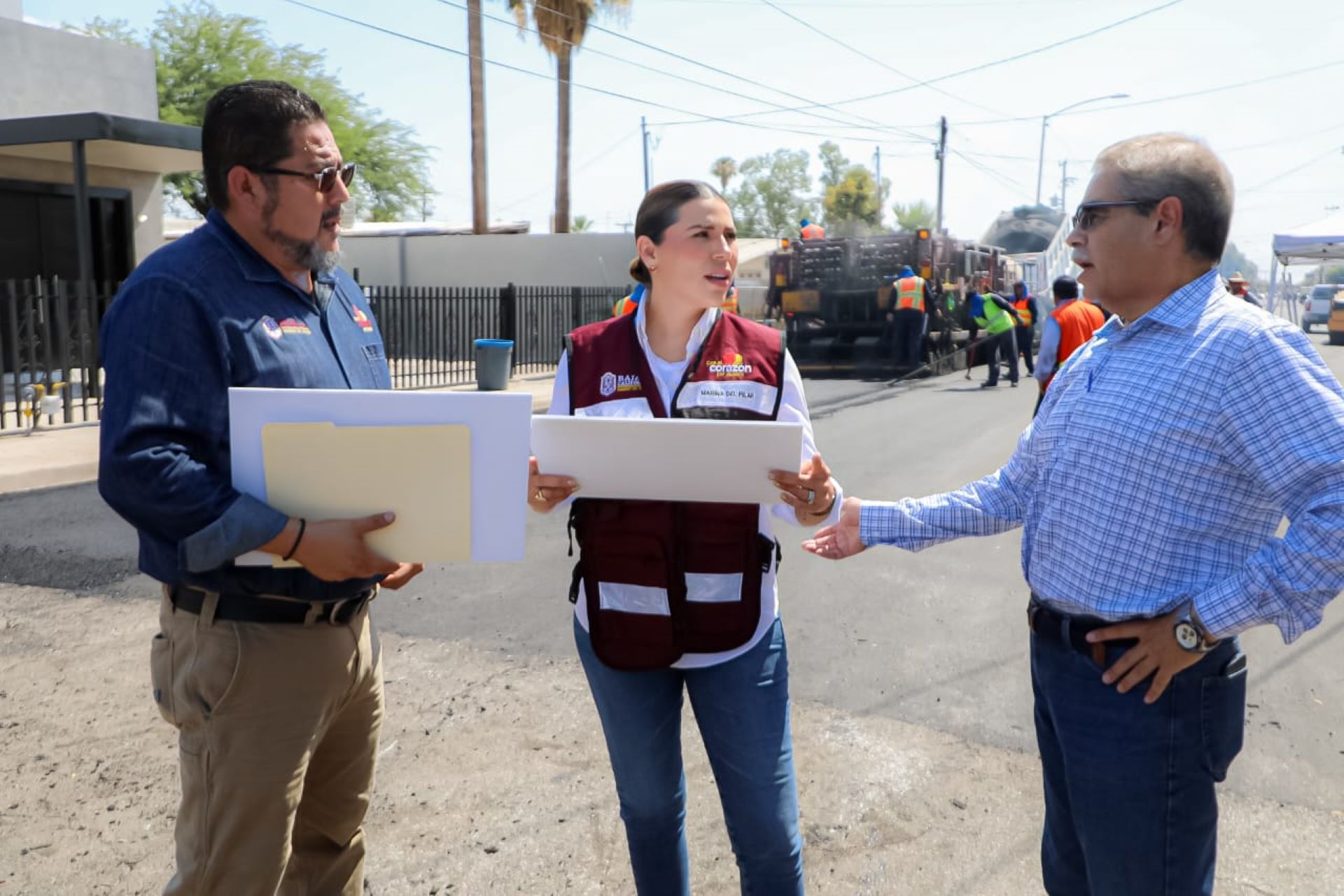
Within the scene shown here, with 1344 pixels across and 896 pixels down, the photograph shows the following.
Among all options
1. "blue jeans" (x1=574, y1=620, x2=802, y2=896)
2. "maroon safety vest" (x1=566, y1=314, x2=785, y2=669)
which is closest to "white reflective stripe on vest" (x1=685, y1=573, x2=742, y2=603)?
"maroon safety vest" (x1=566, y1=314, x2=785, y2=669)

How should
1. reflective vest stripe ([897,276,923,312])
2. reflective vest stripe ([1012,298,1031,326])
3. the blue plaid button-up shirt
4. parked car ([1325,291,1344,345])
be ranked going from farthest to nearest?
parked car ([1325,291,1344,345]) → reflective vest stripe ([1012,298,1031,326]) → reflective vest stripe ([897,276,923,312]) → the blue plaid button-up shirt

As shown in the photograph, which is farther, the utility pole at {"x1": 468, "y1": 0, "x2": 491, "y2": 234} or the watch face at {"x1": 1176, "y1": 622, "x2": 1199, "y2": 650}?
the utility pole at {"x1": 468, "y1": 0, "x2": 491, "y2": 234}

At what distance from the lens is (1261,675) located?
481 cm

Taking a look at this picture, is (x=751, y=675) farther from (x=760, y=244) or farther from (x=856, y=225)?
(x=760, y=244)

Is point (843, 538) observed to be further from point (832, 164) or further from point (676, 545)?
point (832, 164)

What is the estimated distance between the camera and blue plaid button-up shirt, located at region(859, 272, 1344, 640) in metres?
1.83

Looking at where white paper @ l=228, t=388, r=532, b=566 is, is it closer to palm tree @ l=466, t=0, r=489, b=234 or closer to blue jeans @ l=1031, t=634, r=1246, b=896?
blue jeans @ l=1031, t=634, r=1246, b=896

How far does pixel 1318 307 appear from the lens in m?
43.2

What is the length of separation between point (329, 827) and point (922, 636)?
11.3 feet

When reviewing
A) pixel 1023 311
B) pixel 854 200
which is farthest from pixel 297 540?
pixel 854 200

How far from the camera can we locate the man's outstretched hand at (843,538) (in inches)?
101

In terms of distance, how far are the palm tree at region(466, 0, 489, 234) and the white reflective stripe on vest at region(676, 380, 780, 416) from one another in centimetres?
2533

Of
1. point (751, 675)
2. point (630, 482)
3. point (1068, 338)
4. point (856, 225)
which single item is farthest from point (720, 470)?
point (856, 225)

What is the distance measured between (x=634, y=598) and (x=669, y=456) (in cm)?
43
